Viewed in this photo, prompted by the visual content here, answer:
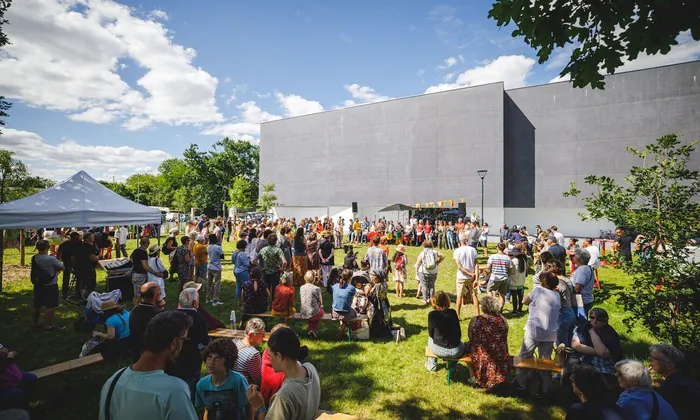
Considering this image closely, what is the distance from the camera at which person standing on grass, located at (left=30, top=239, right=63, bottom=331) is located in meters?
6.34

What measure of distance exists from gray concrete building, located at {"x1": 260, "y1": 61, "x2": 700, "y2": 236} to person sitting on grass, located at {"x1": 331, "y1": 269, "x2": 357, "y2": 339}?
75.0ft

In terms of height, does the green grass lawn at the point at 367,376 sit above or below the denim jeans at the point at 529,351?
below

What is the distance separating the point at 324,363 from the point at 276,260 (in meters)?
3.07

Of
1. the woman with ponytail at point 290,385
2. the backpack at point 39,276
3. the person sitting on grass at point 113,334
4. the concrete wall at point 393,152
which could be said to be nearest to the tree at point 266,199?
the concrete wall at point 393,152

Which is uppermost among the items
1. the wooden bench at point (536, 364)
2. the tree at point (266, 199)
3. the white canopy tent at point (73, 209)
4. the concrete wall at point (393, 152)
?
the concrete wall at point (393, 152)

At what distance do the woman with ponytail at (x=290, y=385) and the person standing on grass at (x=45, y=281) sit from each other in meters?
6.47

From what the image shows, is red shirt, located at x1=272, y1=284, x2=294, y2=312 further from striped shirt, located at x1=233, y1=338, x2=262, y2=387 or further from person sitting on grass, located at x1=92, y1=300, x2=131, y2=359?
striped shirt, located at x1=233, y1=338, x2=262, y2=387

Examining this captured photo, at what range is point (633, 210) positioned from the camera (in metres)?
4.55

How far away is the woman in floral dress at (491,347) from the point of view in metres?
4.29

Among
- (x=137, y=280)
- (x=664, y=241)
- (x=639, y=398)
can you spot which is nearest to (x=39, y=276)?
(x=137, y=280)

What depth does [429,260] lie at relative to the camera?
26.4 feet

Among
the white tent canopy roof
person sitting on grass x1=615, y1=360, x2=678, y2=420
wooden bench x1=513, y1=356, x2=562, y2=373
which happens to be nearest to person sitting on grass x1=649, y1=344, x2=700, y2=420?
person sitting on grass x1=615, y1=360, x2=678, y2=420

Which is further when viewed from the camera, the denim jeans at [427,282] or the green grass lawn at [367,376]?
the denim jeans at [427,282]

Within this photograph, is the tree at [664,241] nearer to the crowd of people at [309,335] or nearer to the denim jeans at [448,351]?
the crowd of people at [309,335]
